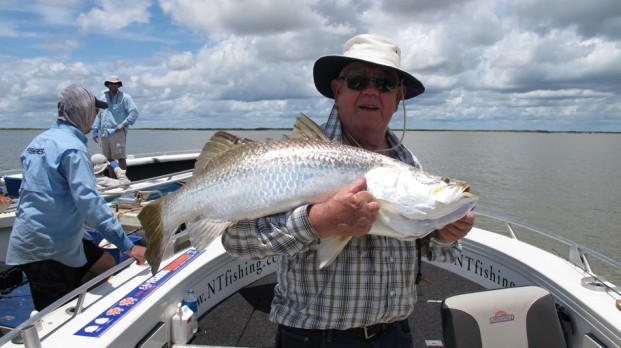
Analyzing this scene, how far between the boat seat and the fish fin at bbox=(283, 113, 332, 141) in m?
1.69

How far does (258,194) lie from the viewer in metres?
1.91

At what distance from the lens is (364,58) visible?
2.13m

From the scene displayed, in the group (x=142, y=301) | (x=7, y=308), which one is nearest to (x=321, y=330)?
(x=142, y=301)

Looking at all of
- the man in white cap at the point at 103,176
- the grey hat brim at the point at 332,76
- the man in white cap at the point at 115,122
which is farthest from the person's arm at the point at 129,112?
the grey hat brim at the point at 332,76

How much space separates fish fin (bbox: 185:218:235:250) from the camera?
77.5 inches

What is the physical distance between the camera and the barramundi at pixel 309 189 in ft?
6.25

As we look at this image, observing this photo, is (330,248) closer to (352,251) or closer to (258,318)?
(352,251)

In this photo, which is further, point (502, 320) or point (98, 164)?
point (98, 164)

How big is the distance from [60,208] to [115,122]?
7.08 m

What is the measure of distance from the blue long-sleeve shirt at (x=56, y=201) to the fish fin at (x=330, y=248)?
2.92 metres

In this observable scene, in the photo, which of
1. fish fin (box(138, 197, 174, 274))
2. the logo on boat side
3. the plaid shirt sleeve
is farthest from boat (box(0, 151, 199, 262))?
the logo on boat side

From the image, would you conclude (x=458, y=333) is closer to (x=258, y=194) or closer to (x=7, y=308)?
(x=258, y=194)

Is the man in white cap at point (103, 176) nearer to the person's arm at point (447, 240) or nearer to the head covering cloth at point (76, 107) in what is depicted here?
the head covering cloth at point (76, 107)

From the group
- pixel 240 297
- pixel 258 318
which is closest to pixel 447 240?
pixel 258 318
